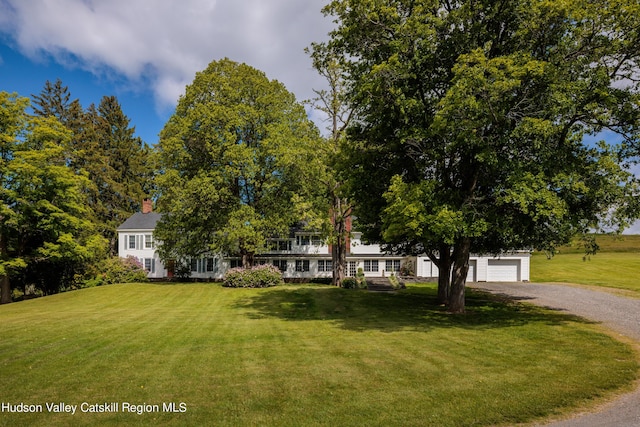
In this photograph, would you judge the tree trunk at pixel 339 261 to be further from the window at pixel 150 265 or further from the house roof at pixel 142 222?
the house roof at pixel 142 222

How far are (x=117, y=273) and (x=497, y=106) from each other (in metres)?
36.5

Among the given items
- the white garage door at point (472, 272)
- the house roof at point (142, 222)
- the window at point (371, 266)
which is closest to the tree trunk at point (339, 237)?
the window at point (371, 266)

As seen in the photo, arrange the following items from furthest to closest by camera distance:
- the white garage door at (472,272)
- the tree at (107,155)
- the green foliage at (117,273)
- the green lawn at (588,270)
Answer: the tree at (107,155) → the white garage door at (472,272) → the green lawn at (588,270) → the green foliage at (117,273)

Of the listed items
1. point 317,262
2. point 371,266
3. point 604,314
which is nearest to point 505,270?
point 371,266

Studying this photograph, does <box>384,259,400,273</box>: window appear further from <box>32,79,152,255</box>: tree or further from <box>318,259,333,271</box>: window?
<box>32,79,152,255</box>: tree

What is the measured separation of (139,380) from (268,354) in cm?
334

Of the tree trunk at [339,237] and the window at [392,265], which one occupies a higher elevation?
the tree trunk at [339,237]

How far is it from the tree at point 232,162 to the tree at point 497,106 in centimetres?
1553

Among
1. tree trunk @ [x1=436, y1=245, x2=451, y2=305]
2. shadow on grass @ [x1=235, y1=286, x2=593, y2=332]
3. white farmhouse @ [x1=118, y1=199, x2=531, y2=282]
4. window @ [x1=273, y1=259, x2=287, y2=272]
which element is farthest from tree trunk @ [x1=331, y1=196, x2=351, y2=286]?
tree trunk @ [x1=436, y1=245, x2=451, y2=305]

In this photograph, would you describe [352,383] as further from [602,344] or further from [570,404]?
[602,344]

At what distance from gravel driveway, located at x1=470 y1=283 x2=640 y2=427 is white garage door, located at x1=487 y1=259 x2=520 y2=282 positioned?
9.68 m

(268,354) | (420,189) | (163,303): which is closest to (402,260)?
(163,303)

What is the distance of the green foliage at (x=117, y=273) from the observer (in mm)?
36438

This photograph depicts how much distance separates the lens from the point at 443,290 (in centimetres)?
2144
